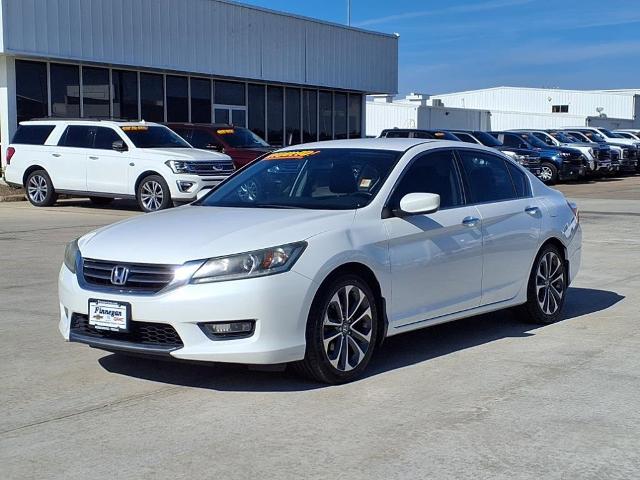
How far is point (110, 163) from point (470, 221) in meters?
12.9

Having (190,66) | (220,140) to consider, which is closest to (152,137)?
(220,140)

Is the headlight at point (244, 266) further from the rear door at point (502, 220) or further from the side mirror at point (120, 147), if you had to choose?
the side mirror at point (120, 147)

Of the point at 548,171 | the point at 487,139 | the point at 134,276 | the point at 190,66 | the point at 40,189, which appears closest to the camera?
the point at 134,276

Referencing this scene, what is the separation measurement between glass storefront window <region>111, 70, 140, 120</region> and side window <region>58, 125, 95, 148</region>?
7.30 meters

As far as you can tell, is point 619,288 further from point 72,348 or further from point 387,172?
point 72,348

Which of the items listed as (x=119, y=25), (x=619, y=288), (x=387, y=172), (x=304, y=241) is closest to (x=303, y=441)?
(x=304, y=241)

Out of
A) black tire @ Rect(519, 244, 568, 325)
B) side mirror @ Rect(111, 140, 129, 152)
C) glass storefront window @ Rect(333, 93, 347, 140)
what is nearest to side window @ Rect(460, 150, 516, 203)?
black tire @ Rect(519, 244, 568, 325)

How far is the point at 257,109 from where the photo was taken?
105 feet

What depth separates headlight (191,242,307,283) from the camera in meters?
5.45

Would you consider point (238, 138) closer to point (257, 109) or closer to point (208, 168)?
point (208, 168)

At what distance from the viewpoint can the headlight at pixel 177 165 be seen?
17.9 m

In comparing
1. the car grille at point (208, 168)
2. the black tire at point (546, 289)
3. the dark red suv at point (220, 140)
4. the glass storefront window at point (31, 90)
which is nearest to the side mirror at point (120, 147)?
the car grille at point (208, 168)

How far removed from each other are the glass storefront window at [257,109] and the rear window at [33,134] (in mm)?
12372

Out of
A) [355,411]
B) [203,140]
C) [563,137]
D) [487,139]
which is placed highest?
[563,137]
